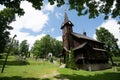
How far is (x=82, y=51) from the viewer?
45.9 m

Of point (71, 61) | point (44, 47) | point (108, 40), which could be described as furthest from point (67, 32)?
point (44, 47)

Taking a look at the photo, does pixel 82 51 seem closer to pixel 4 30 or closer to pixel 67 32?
pixel 67 32

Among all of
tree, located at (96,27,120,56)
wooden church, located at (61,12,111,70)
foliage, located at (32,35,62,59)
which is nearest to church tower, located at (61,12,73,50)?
wooden church, located at (61,12,111,70)

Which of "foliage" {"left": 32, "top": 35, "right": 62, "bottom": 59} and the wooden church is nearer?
the wooden church

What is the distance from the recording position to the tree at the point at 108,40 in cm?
7421

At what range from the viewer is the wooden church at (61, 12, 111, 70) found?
45906 millimetres

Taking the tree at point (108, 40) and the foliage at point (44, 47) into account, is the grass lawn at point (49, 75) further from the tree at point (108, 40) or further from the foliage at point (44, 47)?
the foliage at point (44, 47)

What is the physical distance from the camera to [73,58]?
44.1 meters

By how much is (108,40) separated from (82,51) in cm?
3320

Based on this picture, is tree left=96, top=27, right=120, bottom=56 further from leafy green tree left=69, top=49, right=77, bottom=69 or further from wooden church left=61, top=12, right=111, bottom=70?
leafy green tree left=69, top=49, right=77, bottom=69

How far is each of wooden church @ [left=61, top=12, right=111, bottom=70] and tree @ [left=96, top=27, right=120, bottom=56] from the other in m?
18.3

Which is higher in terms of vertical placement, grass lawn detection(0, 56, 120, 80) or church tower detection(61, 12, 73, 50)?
church tower detection(61, 12, 73, 50)

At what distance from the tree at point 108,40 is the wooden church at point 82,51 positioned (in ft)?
59.9

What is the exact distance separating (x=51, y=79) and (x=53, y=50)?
285 feet
